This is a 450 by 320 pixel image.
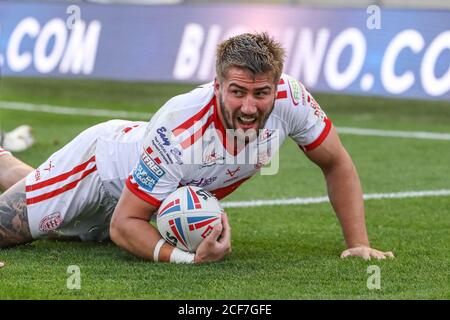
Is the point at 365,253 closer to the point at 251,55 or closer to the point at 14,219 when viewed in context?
the point at 251,55

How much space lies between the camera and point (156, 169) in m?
6.12

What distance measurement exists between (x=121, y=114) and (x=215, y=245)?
872 centimetres

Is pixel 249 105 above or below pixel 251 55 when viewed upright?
below

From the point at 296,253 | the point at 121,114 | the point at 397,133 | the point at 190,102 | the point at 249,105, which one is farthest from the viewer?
the point at 121,114

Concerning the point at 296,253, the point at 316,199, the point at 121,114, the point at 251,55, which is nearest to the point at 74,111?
the point at 121,114

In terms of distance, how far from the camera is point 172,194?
20.4 ft

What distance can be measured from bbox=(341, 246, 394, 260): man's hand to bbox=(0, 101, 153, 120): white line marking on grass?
792 centimetres

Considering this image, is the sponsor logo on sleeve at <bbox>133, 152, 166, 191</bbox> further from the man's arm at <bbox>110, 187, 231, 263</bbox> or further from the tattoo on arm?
the tattoo on arm

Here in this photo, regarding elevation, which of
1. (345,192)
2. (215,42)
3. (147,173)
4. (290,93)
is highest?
(215,42)

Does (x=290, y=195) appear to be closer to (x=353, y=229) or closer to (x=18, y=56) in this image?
(x=353, y=229)

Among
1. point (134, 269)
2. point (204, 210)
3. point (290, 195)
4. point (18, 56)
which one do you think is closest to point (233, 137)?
point (204, 210)

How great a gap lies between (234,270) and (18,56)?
459 inches
